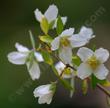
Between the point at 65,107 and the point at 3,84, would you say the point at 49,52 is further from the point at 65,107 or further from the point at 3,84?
the point at 3,84

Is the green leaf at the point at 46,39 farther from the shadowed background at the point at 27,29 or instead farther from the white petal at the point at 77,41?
the shadowed background at the point at 27,29

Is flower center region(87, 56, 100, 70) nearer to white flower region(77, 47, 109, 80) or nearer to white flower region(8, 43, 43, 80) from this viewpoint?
white flower region(77, 47, 109, 80)

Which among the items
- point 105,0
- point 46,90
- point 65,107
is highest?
point 46,90

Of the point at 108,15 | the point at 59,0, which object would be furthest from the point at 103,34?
the point at 59,0

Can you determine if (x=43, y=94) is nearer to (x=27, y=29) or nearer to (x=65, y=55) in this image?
(x=65, y=55)

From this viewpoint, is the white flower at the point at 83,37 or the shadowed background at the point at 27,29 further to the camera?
the shadowed background at the point at 27,29

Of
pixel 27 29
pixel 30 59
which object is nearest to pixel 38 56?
pixel 30 59

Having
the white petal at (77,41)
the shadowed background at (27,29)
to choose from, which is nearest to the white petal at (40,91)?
the white petal at (77,41)

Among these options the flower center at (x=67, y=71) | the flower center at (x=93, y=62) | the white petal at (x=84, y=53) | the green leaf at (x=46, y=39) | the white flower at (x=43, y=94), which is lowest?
the white flower at (x=43, y=94)
